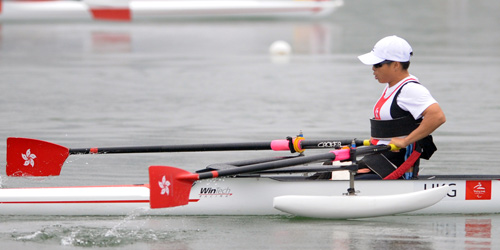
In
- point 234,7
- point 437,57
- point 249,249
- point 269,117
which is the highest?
point 234,7

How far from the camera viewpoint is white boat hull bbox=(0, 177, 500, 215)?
800cm

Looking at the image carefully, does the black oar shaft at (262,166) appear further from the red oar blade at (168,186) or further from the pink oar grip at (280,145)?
the pink oar grip at (280,145)

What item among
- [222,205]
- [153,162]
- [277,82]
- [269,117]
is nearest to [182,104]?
[269,117]

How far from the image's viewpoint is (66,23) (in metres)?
38.5

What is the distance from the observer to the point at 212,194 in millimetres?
8055

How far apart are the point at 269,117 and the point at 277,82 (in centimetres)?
497

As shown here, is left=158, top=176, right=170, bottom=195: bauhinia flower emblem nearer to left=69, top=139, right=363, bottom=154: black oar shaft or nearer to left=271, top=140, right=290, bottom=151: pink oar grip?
left=69, top=139, right=363, bottom=154: black oar shaft

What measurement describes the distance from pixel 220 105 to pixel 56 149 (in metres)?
7.14

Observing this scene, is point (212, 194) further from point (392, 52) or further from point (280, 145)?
point (392, 52)

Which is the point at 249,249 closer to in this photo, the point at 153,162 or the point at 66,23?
the point at 153,162

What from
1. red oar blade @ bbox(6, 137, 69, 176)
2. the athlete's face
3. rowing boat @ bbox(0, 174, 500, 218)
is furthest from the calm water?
the athlete's face

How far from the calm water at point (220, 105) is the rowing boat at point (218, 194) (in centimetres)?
9

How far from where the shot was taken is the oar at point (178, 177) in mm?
7492

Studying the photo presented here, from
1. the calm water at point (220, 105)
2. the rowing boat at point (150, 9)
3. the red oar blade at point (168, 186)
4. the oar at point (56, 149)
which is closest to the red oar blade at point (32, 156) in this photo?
the oar at point (56, 149)
